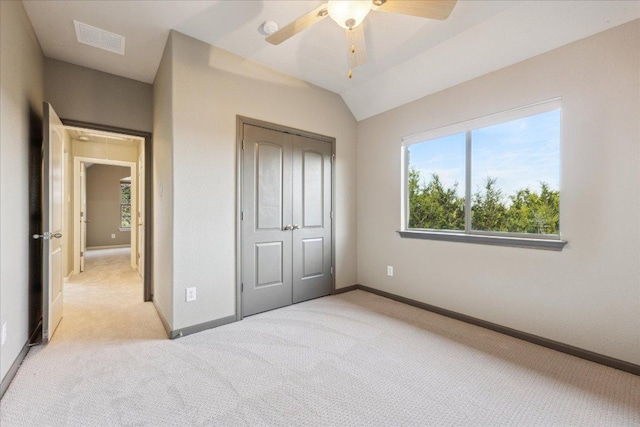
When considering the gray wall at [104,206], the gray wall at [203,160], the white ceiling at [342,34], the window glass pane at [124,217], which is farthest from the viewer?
the window glass pane at [124,217]

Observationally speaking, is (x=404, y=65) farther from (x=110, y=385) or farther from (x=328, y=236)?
(x=110, y=385)

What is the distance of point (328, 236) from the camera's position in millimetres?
3742

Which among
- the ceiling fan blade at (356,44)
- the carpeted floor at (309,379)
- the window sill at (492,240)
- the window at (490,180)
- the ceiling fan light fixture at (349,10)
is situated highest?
the ceiling fan blade at (356,44)

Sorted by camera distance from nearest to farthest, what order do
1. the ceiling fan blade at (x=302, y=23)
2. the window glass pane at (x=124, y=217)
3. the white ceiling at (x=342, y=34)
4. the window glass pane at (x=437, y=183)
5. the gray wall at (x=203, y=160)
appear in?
the ceiling fan blade at (x=302, y=23) → the white ceiling at (x=342, y=34) → the gray wall at (x=203, y=160) → the window glass pane at (x=437, y=183) → the window glass pane at (x=124, y=217)

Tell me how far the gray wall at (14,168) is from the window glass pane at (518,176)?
3.83 meters

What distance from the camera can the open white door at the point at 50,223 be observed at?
7.71ft

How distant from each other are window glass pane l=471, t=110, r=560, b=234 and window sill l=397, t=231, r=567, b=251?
15 centimetres

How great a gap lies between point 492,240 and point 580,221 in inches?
25.5

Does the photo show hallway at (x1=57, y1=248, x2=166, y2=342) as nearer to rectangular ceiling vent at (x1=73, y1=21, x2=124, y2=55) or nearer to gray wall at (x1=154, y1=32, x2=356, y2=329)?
gray wall at (x1=154, y1=32, x2=356, y2=329)

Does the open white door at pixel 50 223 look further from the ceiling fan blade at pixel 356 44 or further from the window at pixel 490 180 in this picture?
the window at pixel 490 180

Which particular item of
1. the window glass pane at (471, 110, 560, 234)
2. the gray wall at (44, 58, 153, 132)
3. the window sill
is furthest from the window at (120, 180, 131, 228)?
the window glass pane at (471, 110, 560, 234)

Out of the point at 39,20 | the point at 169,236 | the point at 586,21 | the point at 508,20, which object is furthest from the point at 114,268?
the point at 586,21

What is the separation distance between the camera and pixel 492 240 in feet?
8.74

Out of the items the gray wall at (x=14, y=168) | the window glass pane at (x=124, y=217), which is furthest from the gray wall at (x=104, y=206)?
the gray wall at (x=14, y=168)
